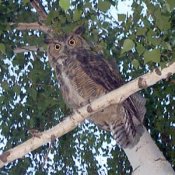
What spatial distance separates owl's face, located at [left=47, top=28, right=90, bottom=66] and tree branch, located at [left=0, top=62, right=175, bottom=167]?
915mm

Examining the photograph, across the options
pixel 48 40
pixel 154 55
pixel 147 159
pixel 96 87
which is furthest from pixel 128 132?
pixel 48 40

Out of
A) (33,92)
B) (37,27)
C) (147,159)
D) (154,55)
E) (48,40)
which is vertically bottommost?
(147,159)

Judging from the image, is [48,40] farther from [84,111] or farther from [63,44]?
→ [84,111]

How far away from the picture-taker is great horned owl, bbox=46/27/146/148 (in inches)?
84.5

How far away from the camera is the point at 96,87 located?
2.35 metres

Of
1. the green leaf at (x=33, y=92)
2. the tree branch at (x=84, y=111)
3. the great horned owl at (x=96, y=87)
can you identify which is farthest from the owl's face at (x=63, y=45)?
the tree branch at (x=84, y=111)

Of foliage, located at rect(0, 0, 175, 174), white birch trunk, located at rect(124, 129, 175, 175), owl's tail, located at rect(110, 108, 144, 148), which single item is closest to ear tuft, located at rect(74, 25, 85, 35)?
foliage, located at rect(0, 0, 175, 174)

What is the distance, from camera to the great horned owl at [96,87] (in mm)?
2146

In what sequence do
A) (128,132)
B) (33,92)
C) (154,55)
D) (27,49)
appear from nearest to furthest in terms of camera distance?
1. (154,55)
2. (128,132)
3. (27,49)
4. (33,92)

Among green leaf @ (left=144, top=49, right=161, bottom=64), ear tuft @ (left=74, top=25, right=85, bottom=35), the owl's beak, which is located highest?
ear tuft @ (left=74, top=25, right=85, bottom=35)

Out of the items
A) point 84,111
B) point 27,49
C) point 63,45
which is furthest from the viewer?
point 27,49

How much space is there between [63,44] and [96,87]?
43cm

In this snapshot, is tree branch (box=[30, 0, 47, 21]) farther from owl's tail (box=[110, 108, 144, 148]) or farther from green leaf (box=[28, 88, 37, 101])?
owl's tail (box=[110, 108, 144, 148])

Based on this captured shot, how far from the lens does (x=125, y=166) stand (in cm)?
354
